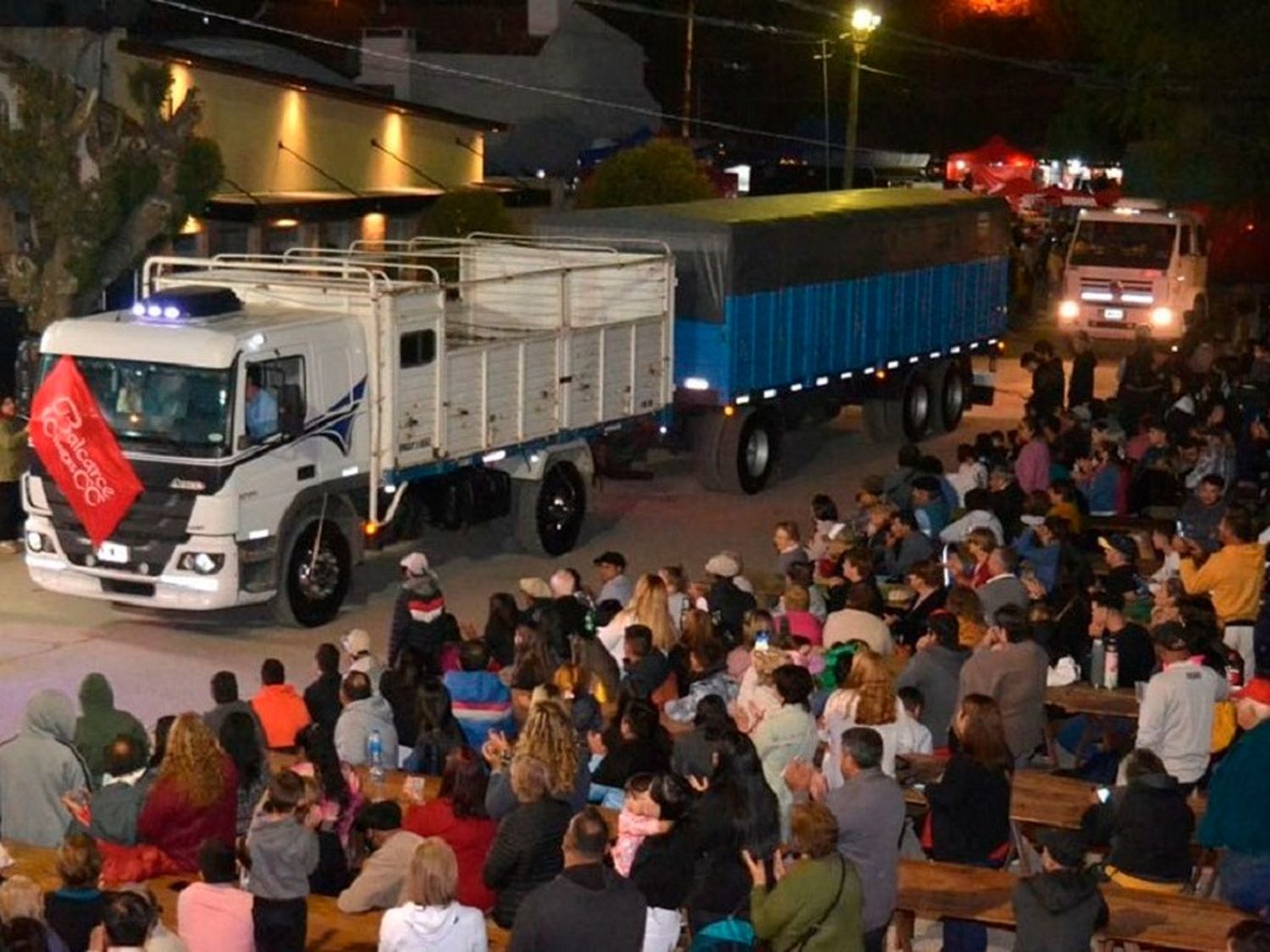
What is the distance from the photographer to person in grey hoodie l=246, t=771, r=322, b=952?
959 cm

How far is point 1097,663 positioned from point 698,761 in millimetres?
4031

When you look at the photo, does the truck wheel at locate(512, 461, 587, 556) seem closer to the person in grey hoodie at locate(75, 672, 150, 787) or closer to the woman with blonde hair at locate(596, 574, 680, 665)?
the woman with blonde hair at locate(596, 574, 680, 665)

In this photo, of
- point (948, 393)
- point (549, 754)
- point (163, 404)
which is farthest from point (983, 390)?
point (549, 754)

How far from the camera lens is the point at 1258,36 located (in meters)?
36.0

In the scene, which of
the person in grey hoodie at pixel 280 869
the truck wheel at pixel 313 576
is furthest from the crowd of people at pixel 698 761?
the truck wheel at pixel 313 576

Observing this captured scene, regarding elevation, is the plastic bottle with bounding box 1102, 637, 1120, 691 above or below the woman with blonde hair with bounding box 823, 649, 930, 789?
below

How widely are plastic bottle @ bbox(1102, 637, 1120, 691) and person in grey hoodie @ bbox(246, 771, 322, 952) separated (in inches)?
233

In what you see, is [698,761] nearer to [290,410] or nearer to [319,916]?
[319,916]

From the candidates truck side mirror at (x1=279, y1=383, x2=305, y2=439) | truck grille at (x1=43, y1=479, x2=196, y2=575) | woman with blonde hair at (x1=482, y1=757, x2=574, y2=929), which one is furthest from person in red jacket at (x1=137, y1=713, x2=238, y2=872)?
truck side mirror at (x1=279, y1=383, x2=305, y2=439)

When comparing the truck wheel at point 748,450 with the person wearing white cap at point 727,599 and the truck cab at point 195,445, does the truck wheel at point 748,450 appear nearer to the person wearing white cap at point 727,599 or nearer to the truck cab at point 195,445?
the truck cab at point 195,445

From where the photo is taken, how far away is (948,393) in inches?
1204

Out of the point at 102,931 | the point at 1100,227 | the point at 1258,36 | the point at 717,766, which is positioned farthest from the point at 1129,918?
the point at 1100,227

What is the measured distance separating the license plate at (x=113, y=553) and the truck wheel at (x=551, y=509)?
457 cm

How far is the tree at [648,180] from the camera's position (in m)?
37.8
